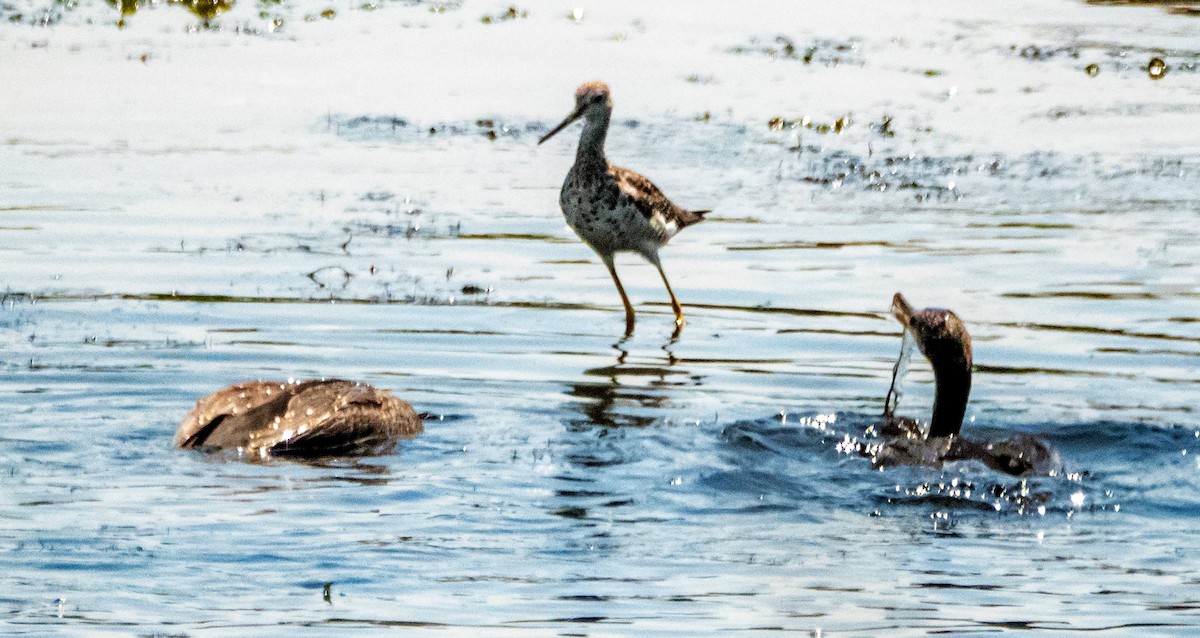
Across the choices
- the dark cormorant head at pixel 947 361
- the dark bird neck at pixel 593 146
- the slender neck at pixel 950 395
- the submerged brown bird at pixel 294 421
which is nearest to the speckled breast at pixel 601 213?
the dark bird neck at pixel 593 146

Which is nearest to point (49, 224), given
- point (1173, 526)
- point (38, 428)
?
point (38, 428)

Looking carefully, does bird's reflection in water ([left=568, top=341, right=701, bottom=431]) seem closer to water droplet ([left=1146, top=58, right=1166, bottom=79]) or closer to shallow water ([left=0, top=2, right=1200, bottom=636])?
shallow water ([left=0, top=2, right=1200, bottom=636])

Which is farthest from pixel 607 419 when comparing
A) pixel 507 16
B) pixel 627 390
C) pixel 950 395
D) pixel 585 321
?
pixel 507 16

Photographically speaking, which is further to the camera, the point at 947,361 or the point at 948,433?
the point at 948,433

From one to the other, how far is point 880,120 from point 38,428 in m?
12.4

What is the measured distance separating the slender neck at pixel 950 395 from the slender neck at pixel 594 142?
4.51 m

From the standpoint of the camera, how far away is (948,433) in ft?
33.0

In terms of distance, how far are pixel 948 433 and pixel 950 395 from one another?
0.75ft

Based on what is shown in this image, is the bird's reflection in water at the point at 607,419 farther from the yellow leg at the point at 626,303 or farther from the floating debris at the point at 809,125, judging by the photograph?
the floating debris at the point at 809,125

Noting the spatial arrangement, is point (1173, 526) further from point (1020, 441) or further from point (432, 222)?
point (432, 222)

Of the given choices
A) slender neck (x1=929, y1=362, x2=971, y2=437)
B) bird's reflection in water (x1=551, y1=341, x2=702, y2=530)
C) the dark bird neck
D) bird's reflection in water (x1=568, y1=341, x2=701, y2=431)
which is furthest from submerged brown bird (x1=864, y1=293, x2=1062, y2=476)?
the dark bird neck

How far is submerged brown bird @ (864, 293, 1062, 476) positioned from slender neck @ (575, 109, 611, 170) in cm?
403

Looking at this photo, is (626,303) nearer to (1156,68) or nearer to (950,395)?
(950,395)

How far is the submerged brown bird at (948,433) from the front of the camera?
31.3 feet
